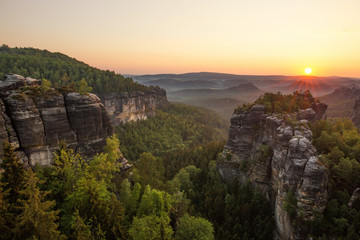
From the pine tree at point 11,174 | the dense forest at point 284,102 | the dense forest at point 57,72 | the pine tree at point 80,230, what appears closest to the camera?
the pine tree at point 80,230

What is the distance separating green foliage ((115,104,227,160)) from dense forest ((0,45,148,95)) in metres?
20.9

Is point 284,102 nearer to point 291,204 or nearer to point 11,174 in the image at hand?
point 291,204

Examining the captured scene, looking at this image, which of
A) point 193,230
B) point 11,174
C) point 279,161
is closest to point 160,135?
point 279,161

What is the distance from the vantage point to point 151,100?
13012 centimetres

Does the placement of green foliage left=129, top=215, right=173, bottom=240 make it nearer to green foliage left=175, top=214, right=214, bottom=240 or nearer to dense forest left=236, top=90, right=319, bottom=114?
green foliage left=175, top=214, right=214, bottom=240

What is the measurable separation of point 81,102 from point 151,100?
9374cm

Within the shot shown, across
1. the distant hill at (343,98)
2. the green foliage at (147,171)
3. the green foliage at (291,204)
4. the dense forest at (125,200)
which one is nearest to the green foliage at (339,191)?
the green foliage at (291,204)

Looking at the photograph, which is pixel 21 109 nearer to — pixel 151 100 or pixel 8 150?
pixel 8 150

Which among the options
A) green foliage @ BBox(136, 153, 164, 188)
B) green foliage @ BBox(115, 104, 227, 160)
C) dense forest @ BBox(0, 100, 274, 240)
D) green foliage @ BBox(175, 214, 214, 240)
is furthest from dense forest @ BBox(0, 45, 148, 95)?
green foliage @ BBox(175, 214, 214, 240)

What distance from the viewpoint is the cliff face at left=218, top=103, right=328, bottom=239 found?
32875 millimetres

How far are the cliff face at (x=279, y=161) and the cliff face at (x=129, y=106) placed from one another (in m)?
64.6

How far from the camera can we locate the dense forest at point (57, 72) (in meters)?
85.4

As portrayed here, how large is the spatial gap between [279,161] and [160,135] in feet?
244

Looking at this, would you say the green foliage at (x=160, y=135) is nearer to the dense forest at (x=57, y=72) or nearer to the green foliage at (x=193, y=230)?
the dense forest at (x=57, y=72)
